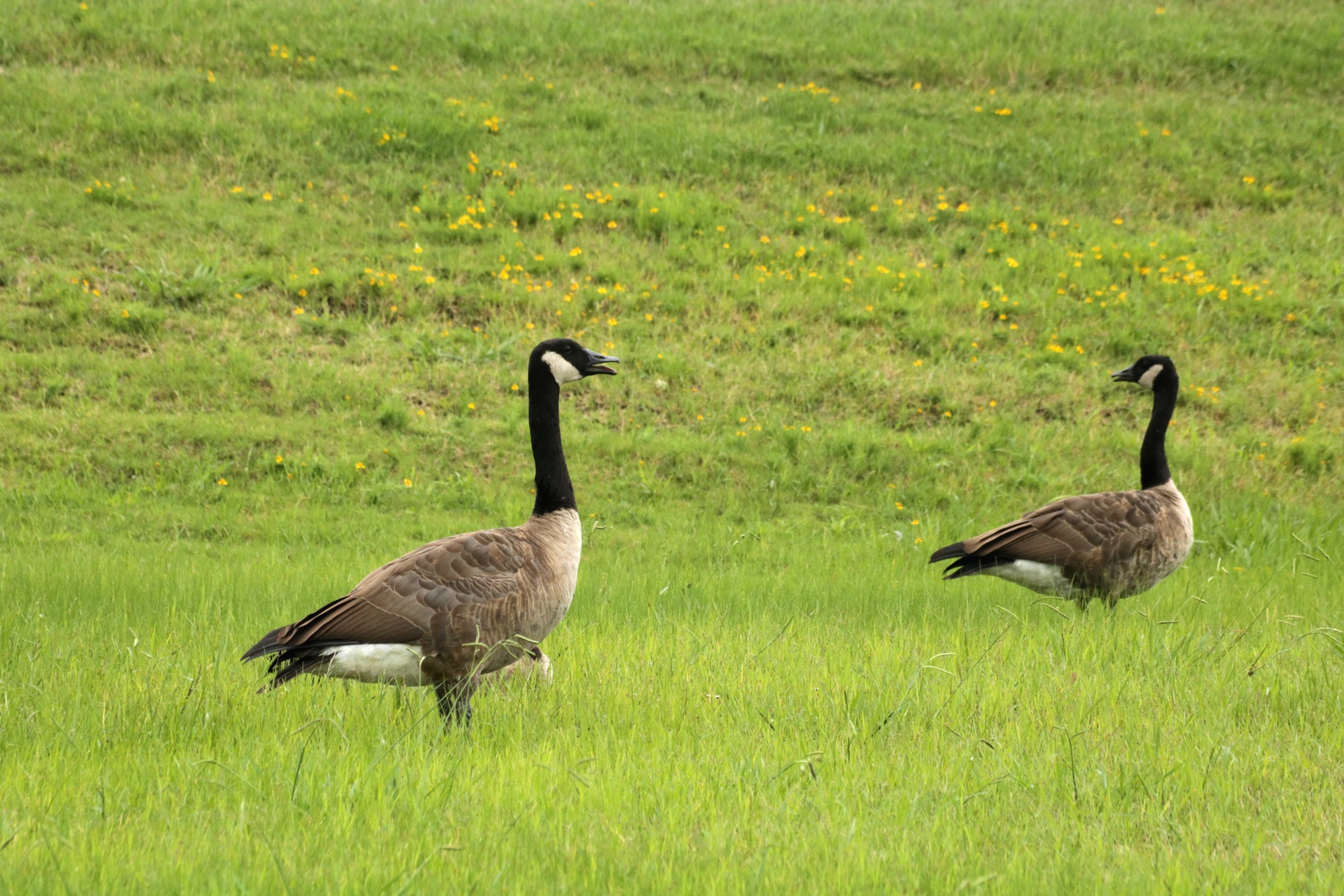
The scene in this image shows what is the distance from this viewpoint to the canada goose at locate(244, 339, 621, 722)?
5.84 metres

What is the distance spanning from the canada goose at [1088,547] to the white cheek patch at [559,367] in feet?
9.63

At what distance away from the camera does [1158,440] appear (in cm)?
966

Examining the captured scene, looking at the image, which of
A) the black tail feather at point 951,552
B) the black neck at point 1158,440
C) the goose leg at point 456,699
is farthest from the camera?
the black neck at point 1158,440

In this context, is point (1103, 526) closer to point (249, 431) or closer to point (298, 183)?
point (249, 431)

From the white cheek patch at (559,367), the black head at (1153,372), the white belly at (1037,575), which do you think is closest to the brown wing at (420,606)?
the white cheek patch at (559,367)

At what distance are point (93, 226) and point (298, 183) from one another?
3125 mm

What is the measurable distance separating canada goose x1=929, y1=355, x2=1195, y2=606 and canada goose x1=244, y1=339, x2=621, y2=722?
3.21 meters

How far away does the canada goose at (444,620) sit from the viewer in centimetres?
584

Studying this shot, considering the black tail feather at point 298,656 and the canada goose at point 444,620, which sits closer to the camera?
the black tail feather at point 298,656

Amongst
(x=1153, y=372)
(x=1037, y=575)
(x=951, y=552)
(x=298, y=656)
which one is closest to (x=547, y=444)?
(x=298, y=656)

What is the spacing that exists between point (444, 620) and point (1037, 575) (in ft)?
15.6

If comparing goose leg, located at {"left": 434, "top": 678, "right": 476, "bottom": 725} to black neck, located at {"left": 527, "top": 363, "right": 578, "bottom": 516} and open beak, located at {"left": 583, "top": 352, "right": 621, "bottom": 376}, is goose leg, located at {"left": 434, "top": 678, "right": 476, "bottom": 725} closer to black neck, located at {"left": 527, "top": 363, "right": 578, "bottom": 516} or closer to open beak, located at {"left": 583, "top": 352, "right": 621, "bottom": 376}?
black neck, located at {"left": 527, "top": 363, "right": 578, "bottom": 516}

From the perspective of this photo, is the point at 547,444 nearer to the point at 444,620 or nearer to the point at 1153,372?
the point at 444,620

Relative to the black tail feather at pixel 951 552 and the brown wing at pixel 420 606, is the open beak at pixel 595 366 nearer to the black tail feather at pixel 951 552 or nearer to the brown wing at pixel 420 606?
the brown wing at pixel 420 606
